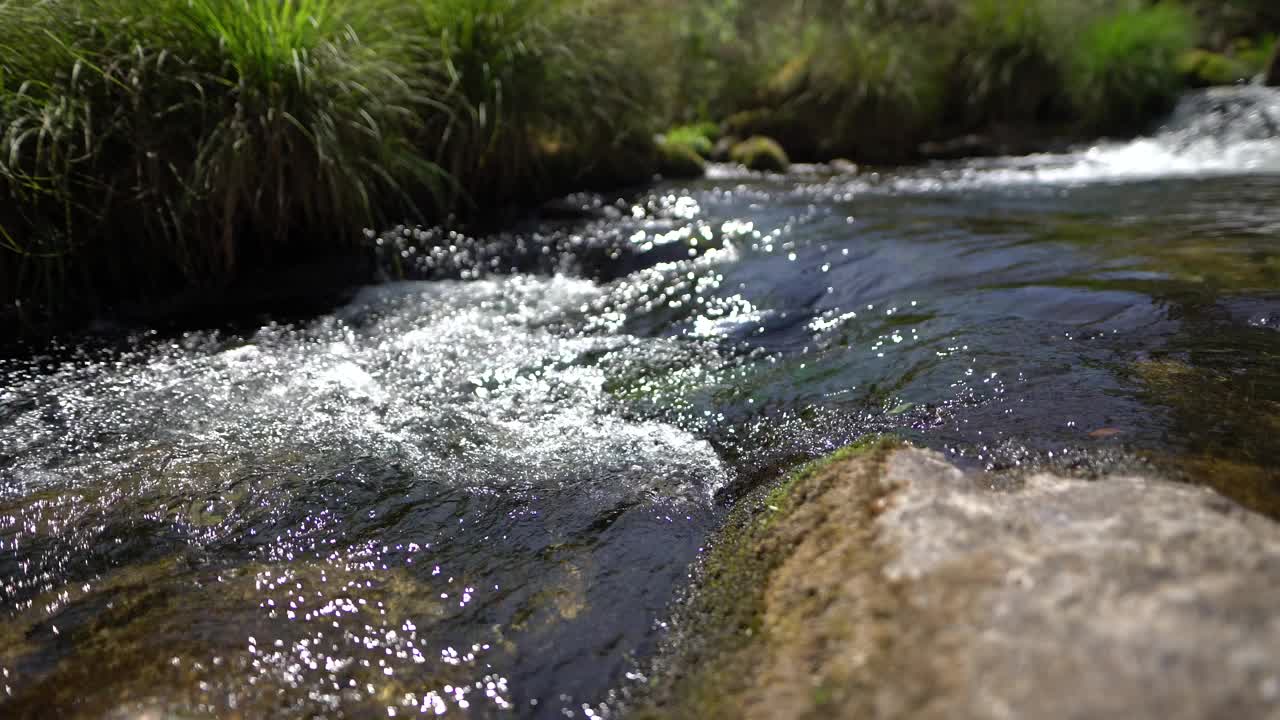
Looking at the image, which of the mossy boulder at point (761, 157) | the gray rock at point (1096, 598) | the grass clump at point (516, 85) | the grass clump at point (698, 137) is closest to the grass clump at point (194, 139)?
the grass clump at point (516, 85)

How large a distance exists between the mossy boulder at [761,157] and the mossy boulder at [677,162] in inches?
40.3

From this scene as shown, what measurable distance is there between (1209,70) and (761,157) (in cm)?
723

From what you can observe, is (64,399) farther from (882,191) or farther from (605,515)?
(882,191)

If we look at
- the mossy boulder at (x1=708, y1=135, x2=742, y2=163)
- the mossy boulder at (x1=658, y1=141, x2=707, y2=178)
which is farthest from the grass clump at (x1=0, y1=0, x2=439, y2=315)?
the mossy boulder at (x1=708, y1=135, x2=742, y2=163)

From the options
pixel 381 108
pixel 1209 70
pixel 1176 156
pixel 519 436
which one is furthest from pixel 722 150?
pixel 519 436

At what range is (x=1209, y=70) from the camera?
10945 mm

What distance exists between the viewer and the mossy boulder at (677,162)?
25.4 feet

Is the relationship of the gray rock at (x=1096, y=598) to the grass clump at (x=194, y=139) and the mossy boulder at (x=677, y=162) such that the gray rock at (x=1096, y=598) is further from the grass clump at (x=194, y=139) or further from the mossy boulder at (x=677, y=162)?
the mossy boulder at (x=677, y=162)

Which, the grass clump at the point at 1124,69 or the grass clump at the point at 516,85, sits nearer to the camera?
the grass clump at the point at 516,85

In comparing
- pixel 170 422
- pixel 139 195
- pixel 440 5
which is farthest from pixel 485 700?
pixel 440 5

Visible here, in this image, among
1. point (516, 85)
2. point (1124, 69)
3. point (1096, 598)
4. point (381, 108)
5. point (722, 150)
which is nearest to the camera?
point (1096, 598)

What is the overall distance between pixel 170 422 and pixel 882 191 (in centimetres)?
612

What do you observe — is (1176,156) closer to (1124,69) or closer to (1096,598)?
(1124,69)

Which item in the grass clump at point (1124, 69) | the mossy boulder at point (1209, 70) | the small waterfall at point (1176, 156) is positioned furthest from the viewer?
the mossy boulder at point (1209, 70)
